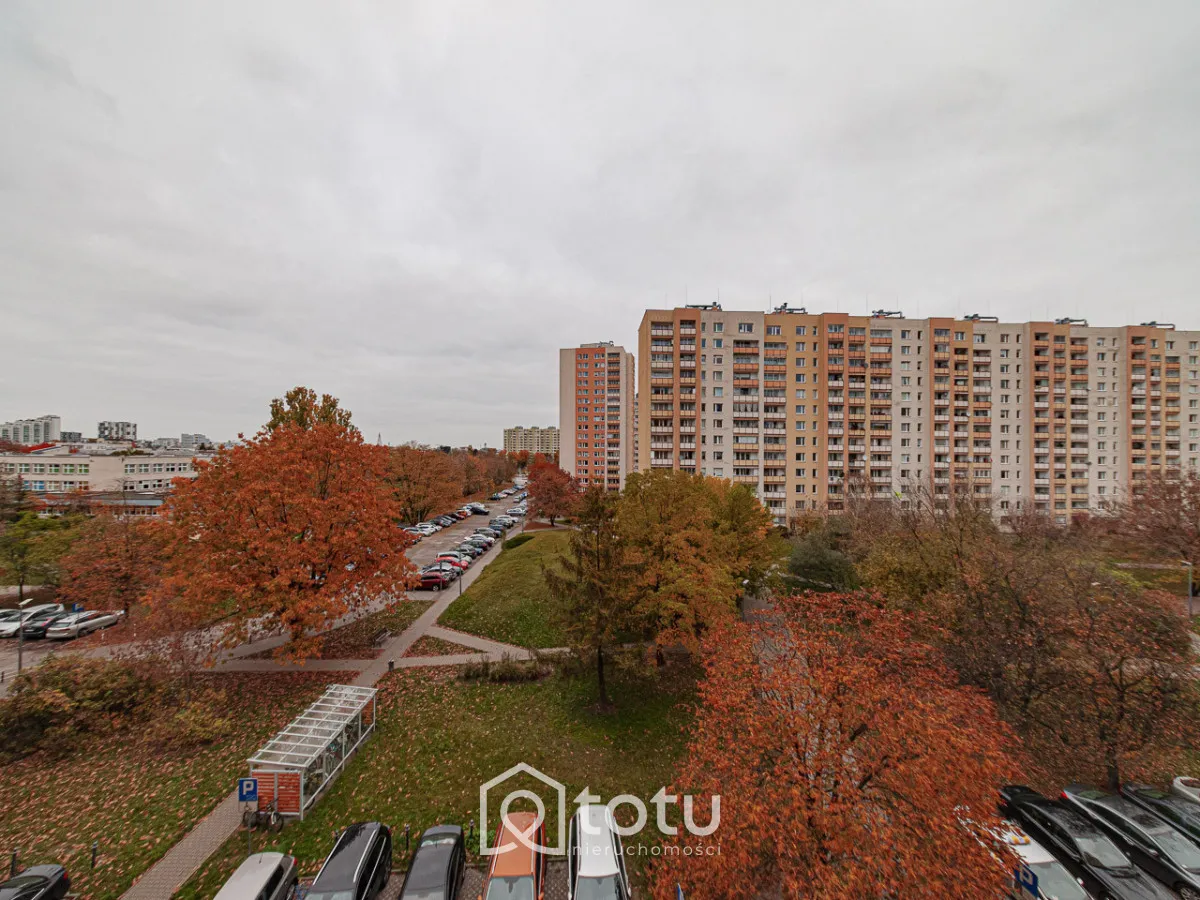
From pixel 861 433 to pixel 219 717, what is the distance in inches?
2238

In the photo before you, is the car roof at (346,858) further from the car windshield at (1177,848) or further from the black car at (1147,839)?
the car windshield at (1177,848)

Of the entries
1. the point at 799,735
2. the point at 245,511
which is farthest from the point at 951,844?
the point at 245,511

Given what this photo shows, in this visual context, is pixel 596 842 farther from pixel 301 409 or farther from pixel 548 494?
pixel 548 494

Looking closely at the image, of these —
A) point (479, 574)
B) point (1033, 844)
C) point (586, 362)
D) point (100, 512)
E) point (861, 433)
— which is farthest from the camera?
point (586, 362)

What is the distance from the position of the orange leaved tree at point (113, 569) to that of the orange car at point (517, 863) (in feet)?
64.5

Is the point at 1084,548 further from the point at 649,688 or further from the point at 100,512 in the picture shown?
the point at 100,512

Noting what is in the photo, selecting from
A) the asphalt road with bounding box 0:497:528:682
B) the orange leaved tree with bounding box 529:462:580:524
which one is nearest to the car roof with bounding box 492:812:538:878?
the asphalt road with bounding box 0:497:528:682

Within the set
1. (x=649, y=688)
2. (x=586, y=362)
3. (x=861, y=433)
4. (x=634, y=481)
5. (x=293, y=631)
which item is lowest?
(x=649, y=688)

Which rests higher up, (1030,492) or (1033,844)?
(1030,492)

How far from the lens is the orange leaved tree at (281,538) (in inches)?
599

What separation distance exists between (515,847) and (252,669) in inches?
584

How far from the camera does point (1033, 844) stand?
364 inches

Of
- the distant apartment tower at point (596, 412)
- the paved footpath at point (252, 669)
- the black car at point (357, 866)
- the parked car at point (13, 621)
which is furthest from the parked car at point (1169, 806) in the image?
the distant apartment tower at point (596, 412)

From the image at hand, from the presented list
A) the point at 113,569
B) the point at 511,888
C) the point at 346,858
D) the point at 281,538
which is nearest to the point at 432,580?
the point at 281,538
